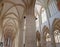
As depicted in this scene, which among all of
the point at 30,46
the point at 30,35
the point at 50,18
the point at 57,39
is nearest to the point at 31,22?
the point at 30,35

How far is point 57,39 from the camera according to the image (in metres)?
19.4

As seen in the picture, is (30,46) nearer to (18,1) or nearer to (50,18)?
(18,1)

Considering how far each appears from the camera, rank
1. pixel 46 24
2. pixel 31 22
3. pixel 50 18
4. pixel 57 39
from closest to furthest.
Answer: pixel 31 22 → pixel 50 18 → pixel 46 24 → pixel 57 39

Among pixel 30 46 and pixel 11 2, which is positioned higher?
pixel 11 2

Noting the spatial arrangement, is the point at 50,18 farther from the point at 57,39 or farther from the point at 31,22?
the point at 31,22

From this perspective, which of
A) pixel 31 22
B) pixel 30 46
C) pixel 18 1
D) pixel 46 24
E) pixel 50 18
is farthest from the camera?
pixel 46 24

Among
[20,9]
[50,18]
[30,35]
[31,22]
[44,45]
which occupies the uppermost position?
[20,9]

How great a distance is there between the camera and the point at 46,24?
17922 mm

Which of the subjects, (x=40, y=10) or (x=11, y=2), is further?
(x=40, y=10)

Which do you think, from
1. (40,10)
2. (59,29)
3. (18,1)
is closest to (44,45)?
(59,29)

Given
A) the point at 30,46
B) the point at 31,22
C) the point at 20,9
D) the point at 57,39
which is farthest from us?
the point at 57,39

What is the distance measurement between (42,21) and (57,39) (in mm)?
4040

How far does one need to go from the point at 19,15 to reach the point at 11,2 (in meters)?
2.68

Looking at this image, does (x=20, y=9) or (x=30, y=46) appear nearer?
(x=30, y=46)
